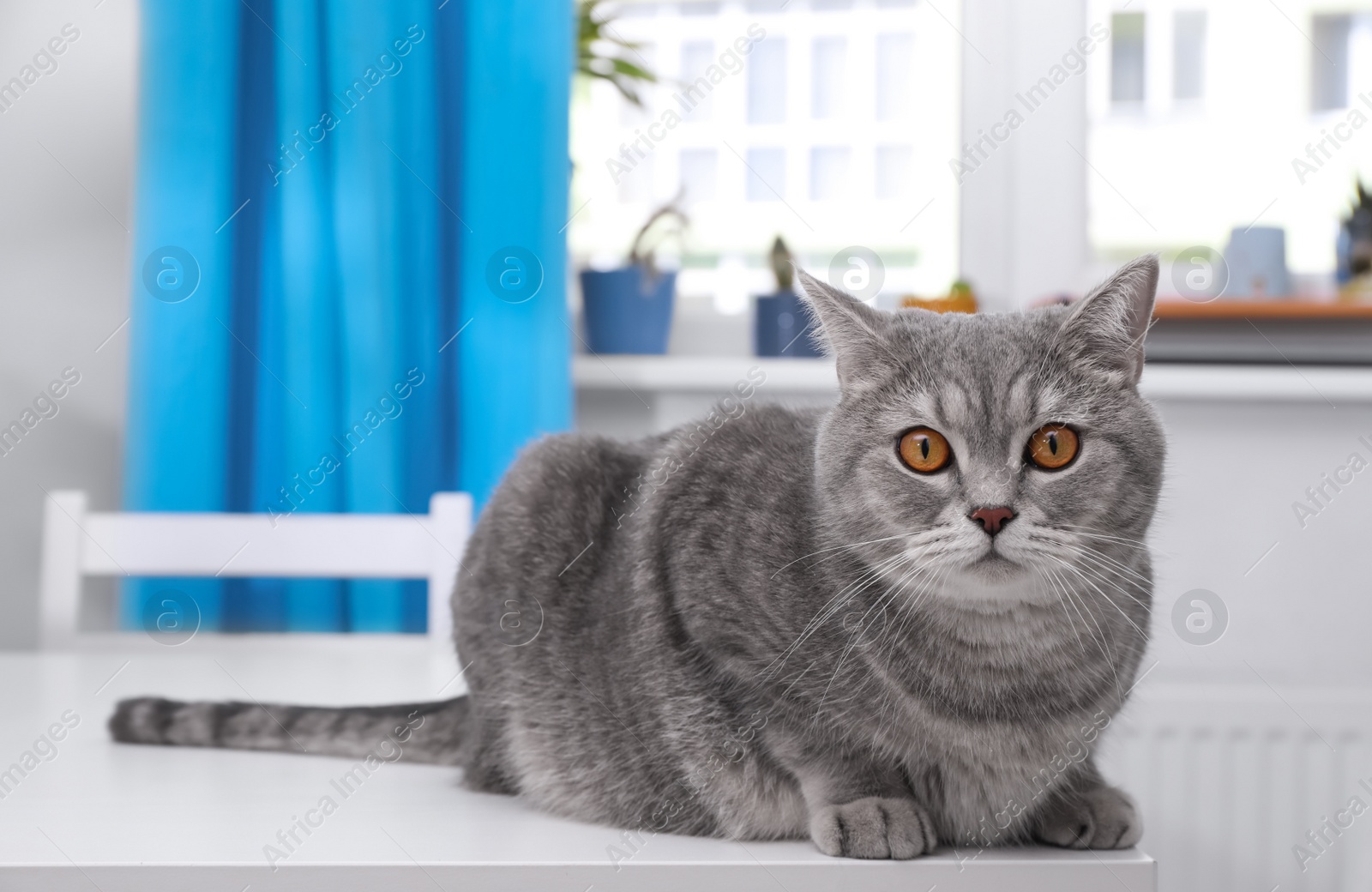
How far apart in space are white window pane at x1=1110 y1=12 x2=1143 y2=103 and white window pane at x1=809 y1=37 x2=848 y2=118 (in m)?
0.51

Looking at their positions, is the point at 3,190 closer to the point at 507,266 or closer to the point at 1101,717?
the point at 507,266

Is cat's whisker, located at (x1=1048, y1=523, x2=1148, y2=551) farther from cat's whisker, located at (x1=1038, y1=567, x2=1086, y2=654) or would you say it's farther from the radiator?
the radiator

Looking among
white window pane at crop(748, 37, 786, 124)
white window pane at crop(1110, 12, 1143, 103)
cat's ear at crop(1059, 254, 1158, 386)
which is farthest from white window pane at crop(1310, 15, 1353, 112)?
cat's ear at crop(1059, 254, 1158, 386)

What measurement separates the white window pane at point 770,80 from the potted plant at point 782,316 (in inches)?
13.2

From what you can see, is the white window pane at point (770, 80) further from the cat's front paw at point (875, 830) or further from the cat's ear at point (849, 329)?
the cat's front paw at point (875, 830)

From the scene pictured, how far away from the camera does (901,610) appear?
72 centimetres

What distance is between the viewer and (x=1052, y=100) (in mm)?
1922

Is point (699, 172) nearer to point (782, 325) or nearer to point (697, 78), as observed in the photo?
point (697, 78)

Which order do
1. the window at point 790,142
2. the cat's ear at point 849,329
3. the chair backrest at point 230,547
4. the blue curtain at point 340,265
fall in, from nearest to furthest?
the cat's ear at point 849,329 → the chair backrest at point 230,547 → the blue curtain at point 340,265 → the window at point 790,142

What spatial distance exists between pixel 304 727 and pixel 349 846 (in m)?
0.33

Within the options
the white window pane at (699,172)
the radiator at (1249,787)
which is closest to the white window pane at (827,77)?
the white window pane at (699,172)

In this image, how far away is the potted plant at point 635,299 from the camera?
188cm

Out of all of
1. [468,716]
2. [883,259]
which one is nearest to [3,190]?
[468,716]

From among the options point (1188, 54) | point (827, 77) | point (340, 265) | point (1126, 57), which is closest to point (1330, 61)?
point (1188, 54)
